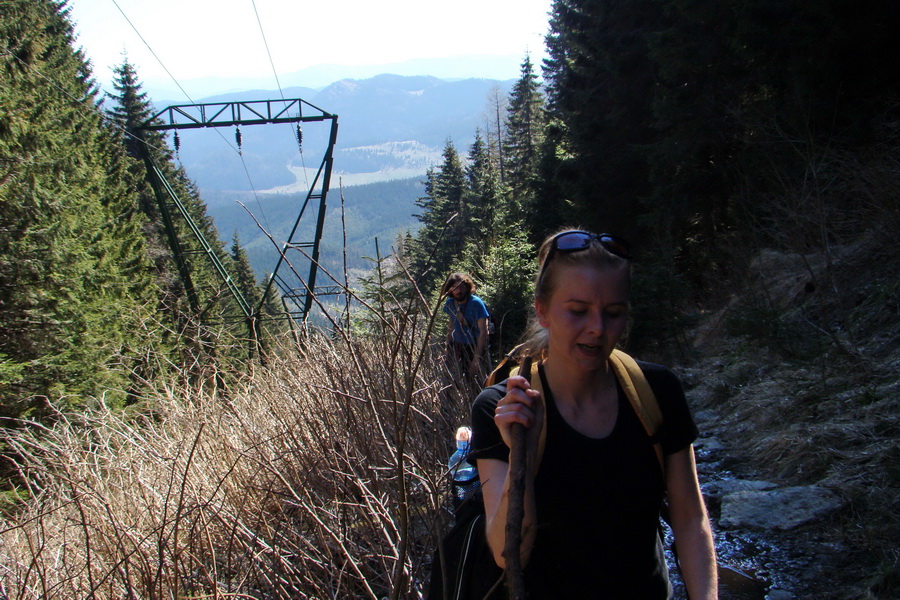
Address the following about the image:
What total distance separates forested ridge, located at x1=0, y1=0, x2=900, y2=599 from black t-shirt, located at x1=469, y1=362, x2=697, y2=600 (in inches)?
12.6

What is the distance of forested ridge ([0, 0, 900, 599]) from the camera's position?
256 cm

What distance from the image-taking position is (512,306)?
10875 millimetres

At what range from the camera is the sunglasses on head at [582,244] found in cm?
171

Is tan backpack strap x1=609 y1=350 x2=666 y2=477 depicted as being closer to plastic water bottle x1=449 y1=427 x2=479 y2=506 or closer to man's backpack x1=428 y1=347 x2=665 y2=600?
man's backpack x1=428 y1=347 x2=665 y2=600

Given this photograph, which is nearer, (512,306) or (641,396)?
(641,396)

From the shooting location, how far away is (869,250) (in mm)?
6664

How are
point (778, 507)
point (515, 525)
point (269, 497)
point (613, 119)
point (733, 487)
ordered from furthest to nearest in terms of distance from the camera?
point (613, 119) → point (733, 487) → point (778, 507) → point (269, 497) → point (515, 525)

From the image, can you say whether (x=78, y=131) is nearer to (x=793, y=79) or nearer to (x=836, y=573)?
(x=793, y=79)

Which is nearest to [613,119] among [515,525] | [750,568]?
[750,568]

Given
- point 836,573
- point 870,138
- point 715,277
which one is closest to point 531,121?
point 715,277

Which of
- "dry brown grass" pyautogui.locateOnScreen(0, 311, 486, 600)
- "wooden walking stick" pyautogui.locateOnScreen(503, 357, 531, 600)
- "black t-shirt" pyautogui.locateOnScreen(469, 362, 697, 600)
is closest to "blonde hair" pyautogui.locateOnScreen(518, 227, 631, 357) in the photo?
"black t-shirt" pyautogui.locateOnScreen(469, 362, 697, 600)

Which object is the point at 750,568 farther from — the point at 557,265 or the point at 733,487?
the point at 557,265

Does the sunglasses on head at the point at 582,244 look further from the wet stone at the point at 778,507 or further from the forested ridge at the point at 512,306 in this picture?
the wet stone at the point at 778,507

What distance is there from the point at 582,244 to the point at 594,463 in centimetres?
54
